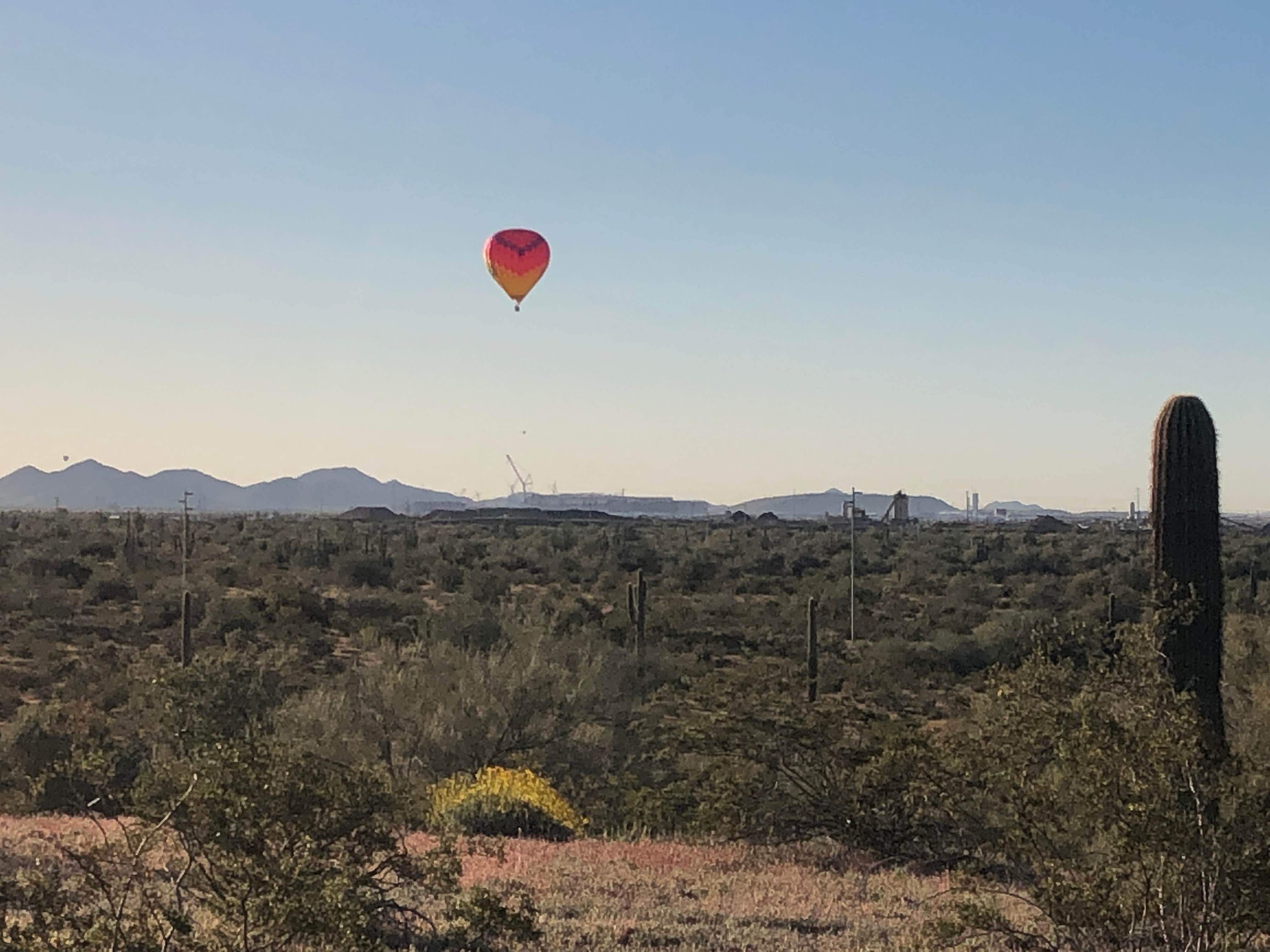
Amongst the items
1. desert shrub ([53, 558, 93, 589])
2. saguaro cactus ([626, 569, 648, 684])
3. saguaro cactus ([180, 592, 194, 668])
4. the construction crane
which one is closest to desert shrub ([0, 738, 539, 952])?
saguaro cactus ([626, 569, 648, 684])

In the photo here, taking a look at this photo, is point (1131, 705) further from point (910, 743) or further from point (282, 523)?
point (282, 523)

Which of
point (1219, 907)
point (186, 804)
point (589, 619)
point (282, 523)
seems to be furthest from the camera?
point (282, 523)

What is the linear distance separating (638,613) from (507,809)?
1730cm

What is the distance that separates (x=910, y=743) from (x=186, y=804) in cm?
828

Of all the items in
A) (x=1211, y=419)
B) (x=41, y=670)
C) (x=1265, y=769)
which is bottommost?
(x=41, y=670)

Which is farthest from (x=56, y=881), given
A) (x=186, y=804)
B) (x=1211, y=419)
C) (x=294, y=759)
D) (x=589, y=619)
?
(x=589, y=619)

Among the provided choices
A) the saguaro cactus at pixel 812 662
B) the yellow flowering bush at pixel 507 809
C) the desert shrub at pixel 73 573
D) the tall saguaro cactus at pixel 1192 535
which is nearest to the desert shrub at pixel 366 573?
the desert shrub at pixel 73 573

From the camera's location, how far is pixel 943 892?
899 cm

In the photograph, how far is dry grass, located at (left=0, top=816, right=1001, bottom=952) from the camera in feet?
29.9

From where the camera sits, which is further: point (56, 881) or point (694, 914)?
point (694, 914)

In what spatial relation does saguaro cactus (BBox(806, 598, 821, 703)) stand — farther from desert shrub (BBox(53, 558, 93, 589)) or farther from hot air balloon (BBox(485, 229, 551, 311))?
desert shrub (BBox(53, 558, 93, 589))

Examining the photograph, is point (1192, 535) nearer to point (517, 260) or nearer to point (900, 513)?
point (517, 260)

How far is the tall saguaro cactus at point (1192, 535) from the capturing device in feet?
39.3

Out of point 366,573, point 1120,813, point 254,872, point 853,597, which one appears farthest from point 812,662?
point 366,573
